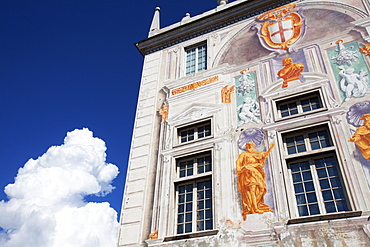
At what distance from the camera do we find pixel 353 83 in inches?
394

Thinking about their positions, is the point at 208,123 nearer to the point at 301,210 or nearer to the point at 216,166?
the point at 216,166

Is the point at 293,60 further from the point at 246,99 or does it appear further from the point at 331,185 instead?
the point at 331,185

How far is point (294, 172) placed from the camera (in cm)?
941

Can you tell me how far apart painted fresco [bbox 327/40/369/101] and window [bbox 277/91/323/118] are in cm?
77

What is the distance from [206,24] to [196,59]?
5.98 ft

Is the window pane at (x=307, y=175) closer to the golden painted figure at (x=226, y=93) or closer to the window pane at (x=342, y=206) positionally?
the window pane at (x=342, y=206)

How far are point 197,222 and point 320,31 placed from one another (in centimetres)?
812

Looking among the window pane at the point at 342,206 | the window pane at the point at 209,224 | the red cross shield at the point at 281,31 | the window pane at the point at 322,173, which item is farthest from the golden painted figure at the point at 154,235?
the red cross shield at the point at 281,31

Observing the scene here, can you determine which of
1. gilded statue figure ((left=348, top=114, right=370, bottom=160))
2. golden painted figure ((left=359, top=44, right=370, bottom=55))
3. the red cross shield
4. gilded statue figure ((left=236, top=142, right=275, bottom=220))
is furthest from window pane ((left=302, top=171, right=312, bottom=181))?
the red cross shield

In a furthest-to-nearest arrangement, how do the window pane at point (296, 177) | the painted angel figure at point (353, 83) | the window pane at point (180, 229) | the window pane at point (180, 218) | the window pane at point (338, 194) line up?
the window pane at point (180, 218) → the window pane at point (180, 229) → the painted angel figure at point (353, 83) → the window pane at point (296, 177) → the window pane at point (338, 194)

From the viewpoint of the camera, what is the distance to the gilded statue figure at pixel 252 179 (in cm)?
912

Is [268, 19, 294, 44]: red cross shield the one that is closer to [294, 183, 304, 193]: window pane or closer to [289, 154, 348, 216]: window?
[289, 154, 348, 216]: window

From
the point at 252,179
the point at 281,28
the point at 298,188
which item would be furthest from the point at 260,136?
the point at 281,28

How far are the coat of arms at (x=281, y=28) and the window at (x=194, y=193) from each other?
5095 mm
